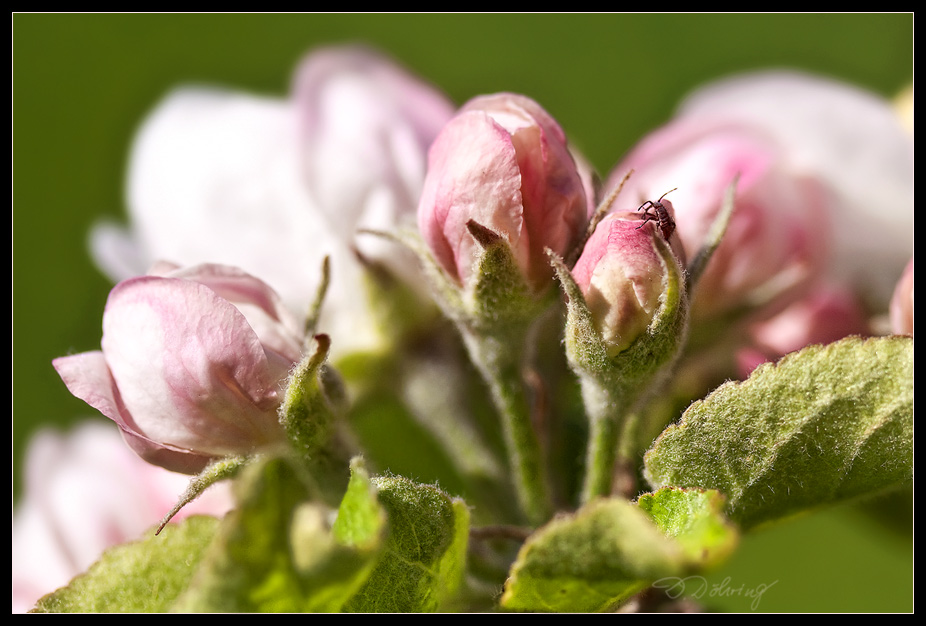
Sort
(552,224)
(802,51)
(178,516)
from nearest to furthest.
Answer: (552,224), (178,516), (802,51)

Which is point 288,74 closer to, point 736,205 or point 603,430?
point 736,205

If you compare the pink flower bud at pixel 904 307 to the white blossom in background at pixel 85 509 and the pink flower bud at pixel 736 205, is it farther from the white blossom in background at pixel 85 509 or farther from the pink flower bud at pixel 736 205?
the white blossom in background at pixel 85 509

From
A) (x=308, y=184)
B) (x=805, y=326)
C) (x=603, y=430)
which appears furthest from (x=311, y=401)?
(x=805, y=326)

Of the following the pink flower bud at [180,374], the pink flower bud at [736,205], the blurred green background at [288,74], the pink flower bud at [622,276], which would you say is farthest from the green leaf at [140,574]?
the blurred green background at [288,74]

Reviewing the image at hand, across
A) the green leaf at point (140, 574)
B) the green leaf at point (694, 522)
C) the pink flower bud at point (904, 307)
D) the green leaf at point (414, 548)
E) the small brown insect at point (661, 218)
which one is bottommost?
the green leaf at point (140, 574)

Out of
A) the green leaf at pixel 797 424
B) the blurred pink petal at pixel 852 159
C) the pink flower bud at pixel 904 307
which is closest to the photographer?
the green leaf at pixel 797 424
